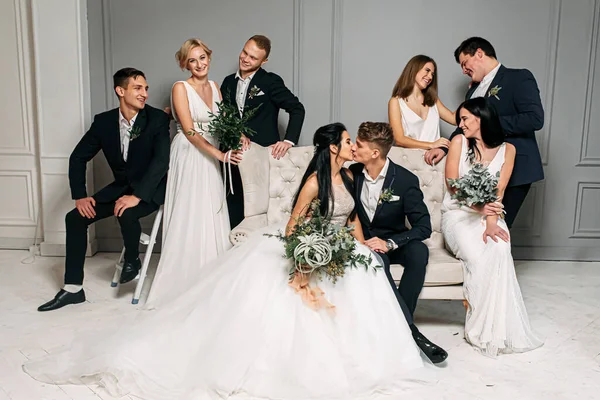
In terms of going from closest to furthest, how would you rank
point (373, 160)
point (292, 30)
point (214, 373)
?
point (214, 373) < point (373, 160) < point (292, 30)

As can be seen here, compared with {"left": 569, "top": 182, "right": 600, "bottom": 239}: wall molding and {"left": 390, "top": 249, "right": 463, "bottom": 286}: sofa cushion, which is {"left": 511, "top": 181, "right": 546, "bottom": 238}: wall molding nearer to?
{"left": 569, "top": 182, "right": 600, "bottom": 239}: wall molding

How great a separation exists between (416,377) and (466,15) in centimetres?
346

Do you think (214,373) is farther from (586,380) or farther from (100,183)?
(100,183)

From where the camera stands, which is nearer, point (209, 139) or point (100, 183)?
point (209, 139)

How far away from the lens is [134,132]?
185 inches

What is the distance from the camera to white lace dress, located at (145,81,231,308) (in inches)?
185

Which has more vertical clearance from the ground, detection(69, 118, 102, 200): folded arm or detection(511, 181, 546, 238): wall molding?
detection(69, 118, 102, 200): folded arm

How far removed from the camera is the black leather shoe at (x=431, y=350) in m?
3.87

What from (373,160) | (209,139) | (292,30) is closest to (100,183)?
(209,139)

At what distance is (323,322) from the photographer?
3539 mm

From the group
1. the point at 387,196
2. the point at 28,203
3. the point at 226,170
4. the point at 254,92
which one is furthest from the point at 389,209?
the point at 28,203

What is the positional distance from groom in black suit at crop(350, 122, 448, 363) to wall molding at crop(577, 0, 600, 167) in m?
2.58

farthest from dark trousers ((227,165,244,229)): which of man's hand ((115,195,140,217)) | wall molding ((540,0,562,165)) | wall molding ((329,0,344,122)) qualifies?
wall molding ((540,0,562,165))

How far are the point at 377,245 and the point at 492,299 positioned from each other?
77 centimetres
